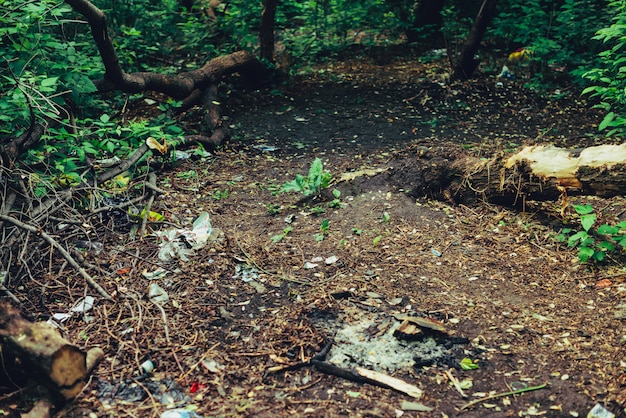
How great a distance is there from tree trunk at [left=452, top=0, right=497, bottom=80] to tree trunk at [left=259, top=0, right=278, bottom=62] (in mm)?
2499

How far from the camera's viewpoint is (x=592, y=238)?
11.4 feet

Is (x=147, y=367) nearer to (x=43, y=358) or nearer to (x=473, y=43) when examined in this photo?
(x=43, y=358)

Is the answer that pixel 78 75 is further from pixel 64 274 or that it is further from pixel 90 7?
Answer: pixel 64 274

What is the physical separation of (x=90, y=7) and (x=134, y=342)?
2895 mm

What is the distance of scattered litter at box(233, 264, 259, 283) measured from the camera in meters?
3.28

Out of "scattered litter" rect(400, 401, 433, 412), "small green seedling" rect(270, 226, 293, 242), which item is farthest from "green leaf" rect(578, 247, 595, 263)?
"small green seedling" rect(270, 226, 293, 242)

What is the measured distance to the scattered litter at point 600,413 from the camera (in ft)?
7.26

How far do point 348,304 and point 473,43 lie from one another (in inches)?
201

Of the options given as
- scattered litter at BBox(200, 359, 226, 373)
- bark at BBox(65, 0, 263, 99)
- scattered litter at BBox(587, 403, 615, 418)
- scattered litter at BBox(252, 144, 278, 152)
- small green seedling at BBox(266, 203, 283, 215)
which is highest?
bark at BBox(65, 0, 263, 99)

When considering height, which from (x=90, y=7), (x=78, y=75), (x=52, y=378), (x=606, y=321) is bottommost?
(x=606, y=321)

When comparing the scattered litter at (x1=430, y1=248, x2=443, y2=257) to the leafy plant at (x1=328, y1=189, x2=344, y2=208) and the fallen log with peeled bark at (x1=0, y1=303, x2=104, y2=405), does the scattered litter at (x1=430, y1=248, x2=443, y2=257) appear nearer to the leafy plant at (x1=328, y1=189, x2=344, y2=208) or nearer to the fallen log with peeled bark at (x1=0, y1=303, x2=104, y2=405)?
the leafy plant at (x1=328, y1=189, x2=344, y2=208)

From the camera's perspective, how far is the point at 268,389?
2.42 meters

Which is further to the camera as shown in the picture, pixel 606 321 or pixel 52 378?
pixel 606 321

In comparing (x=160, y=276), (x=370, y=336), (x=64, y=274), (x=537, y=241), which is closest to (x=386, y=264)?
(x=370, y=336)
